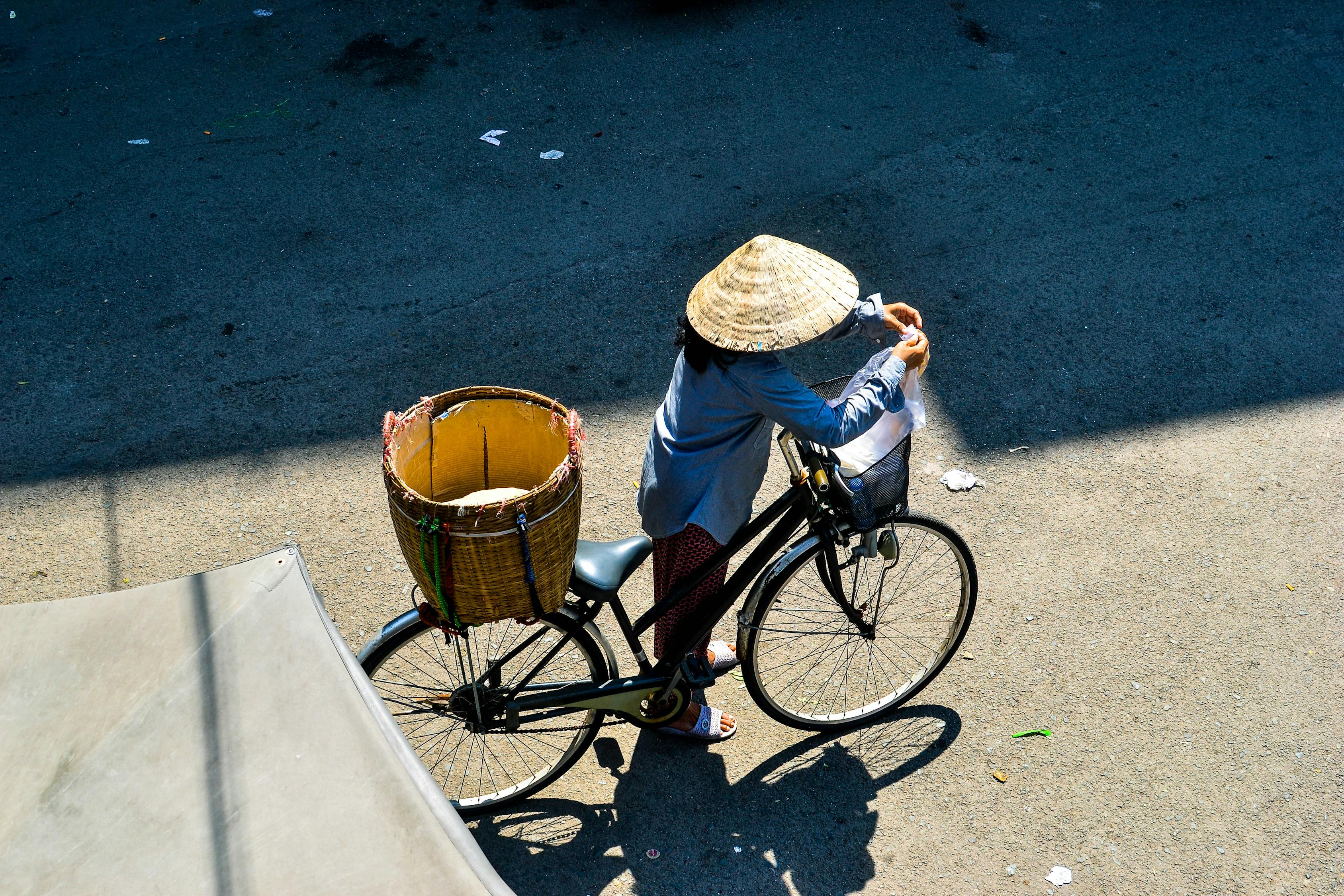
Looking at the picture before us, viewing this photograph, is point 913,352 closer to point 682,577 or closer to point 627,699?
point 682,577

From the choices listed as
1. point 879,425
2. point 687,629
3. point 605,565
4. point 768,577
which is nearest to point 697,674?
point 687,629

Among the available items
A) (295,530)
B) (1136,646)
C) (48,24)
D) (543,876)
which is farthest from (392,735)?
(48,24)

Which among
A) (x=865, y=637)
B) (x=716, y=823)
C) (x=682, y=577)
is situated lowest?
(x=716, y=823)

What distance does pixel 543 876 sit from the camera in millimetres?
3414

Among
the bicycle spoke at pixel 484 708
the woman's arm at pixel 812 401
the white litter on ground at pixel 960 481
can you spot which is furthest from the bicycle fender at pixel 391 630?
the white litter on ground at pixel 960 481

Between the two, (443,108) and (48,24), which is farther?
(48,24)

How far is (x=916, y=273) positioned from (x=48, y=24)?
23.1ft

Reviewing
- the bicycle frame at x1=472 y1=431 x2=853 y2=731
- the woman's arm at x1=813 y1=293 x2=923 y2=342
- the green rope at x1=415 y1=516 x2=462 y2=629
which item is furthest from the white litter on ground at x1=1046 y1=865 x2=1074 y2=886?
the green rope at x1=415 y1=516 x2=462 y2=629

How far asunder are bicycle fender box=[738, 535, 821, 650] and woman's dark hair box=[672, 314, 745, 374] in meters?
0.70

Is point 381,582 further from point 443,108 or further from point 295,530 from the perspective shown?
point 443,108

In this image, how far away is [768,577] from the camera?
3.35 meters

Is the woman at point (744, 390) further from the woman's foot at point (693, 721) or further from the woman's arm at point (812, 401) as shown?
the woman's foot at point (693, 721)

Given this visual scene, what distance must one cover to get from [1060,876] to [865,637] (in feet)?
3.24

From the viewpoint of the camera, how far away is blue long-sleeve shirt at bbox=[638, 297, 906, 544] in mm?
2889
